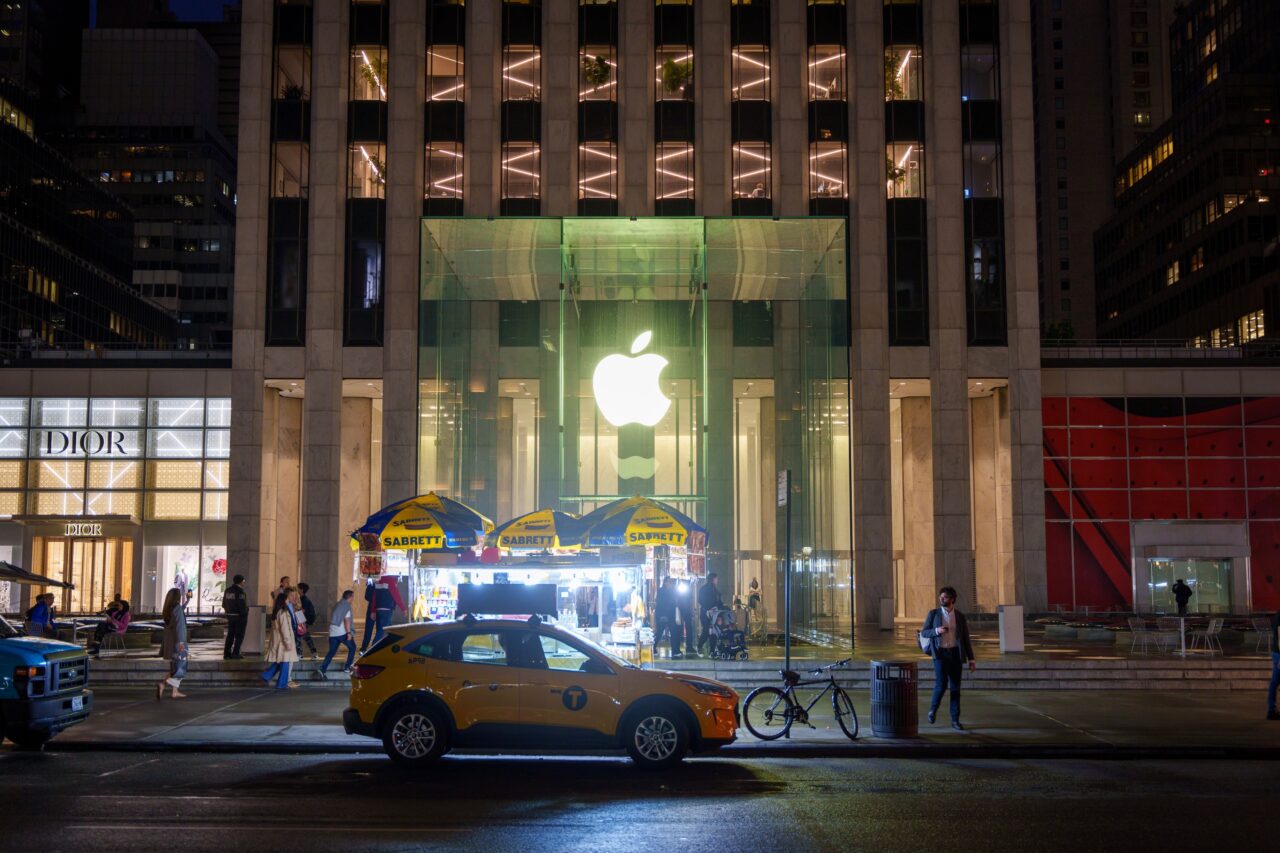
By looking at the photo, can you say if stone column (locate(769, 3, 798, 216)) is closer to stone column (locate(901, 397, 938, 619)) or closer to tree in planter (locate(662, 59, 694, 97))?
tree in planter (locate(662, 59, 694, 97))

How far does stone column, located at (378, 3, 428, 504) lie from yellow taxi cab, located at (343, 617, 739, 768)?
26.1 metres

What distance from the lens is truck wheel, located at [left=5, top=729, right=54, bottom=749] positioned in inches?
527

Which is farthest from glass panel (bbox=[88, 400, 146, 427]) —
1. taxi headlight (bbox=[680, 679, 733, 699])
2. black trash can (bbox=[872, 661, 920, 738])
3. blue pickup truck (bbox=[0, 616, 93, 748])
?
taxi headlight (bbox=[680, 679, 733, 699])

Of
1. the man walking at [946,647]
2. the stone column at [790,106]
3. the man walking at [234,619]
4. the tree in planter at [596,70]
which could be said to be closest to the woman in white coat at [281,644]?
the man walking at [234,619]

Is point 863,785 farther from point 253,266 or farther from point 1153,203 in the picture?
point 1153,203

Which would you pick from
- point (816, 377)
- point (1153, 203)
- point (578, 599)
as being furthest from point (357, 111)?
point (1153, 203)

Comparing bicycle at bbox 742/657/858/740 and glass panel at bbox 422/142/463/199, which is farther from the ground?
glass panel at bbox 422/142/463/199

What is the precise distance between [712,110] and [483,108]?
7.54m

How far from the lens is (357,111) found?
4109 cm

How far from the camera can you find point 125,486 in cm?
4191

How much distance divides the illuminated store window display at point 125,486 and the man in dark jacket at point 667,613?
2357cm

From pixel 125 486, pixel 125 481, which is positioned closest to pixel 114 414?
pixel 125 481

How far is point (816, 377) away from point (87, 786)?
60.5 ft

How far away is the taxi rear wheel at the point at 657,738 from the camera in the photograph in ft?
42.3
